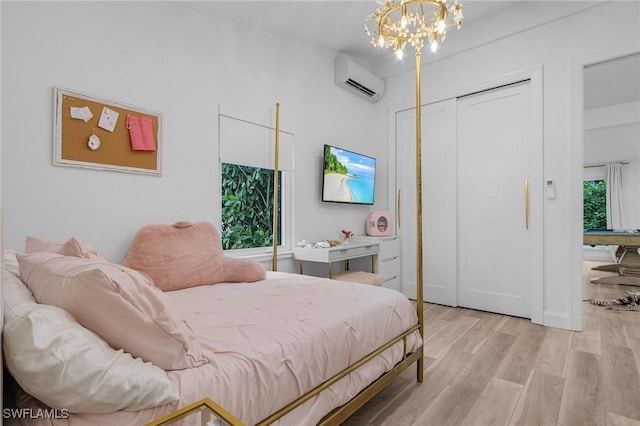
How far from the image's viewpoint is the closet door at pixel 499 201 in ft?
10.6

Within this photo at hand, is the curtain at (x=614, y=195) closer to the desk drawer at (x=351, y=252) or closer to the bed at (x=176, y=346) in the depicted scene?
the desk drawer at (x=351, y=252)

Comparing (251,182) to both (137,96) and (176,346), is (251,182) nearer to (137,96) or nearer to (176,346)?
(137,96)

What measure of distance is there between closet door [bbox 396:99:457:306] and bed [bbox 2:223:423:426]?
86.6 inches

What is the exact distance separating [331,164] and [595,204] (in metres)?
7.19

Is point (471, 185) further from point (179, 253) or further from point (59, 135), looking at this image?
point (59, 135)

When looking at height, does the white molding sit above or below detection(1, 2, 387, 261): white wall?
below

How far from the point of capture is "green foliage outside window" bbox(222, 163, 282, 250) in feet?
9.56

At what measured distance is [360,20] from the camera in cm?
326

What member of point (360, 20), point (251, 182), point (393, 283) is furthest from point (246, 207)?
point (360, 20)

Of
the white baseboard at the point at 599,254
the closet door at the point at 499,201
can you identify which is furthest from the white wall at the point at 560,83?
the white baseboard at the point at 599,254

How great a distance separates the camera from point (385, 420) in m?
1.64

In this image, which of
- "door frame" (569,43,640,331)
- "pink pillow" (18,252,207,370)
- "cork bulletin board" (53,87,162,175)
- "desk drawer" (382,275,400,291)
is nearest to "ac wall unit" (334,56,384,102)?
"door frame" (569,43,640,331)

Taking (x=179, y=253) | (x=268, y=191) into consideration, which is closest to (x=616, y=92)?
(x=268, y=191)

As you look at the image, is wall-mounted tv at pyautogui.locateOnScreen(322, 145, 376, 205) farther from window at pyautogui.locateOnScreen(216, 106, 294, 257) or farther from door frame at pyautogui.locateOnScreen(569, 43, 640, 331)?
door frame at pyautogui.locateOnScreen(569, 43, 640, 331)
